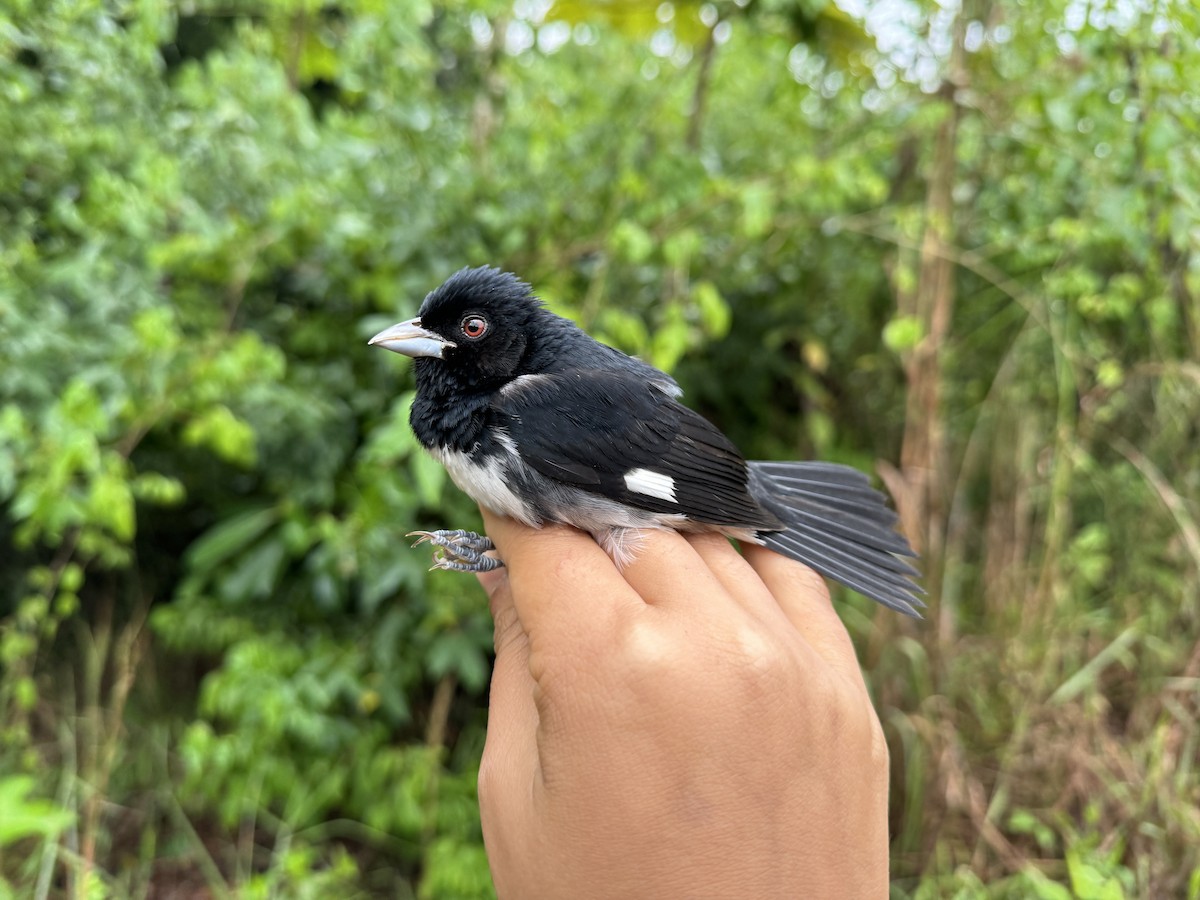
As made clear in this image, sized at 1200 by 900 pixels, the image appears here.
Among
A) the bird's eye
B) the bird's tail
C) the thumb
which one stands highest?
the bird's eye

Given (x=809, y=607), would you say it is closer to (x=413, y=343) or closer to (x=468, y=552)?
(x=468, y=552)

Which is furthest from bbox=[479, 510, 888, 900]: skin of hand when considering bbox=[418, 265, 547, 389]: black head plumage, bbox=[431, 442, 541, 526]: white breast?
bbox=[418, 265, 547, 389]: black head plumage

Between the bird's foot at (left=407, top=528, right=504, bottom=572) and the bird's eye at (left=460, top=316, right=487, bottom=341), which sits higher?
the bird's eye at (left=460, top=316, right=487, bottom=341)

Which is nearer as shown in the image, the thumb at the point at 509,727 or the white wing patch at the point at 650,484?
the thumb at the point at 509,727

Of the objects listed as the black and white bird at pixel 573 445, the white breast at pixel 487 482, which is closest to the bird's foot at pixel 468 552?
the black and white bird at pixel 573 445

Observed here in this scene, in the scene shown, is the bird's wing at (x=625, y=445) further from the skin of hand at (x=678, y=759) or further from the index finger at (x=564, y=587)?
the skin of hand at (x=678, y=759)

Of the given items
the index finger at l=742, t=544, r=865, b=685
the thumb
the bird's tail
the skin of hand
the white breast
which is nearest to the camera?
the skin of hand

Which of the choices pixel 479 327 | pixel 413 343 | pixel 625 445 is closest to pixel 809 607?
pixel 625 445

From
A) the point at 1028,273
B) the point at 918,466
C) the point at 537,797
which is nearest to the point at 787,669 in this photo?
the point at 537,797

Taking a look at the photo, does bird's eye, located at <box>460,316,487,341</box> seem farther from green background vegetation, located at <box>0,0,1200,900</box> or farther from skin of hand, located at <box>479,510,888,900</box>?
skin of hand, located at <box>479,510,888,900</box>
